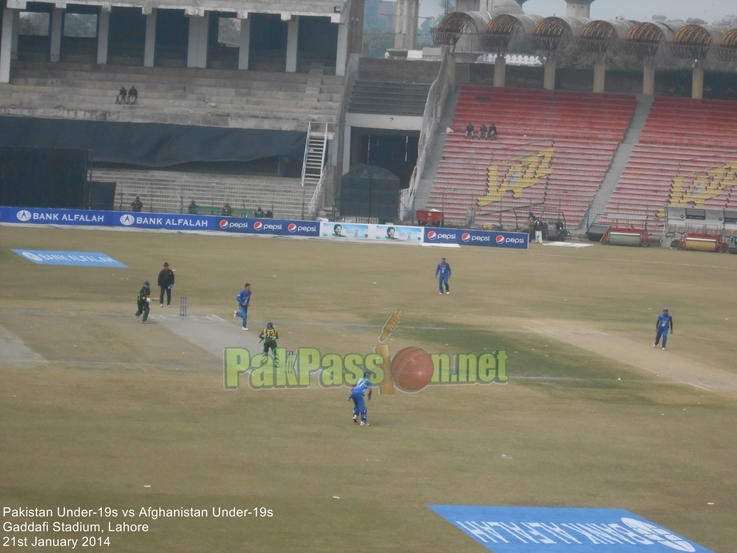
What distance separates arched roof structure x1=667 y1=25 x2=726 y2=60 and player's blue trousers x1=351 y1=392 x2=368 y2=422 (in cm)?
5999

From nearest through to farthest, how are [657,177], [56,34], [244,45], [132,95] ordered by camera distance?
[657,177] < [132,95] < [244,45] < [56,34]

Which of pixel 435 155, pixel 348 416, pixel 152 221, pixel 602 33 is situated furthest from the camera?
pixel 602 33

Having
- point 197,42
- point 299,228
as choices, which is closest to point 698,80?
point 299,228

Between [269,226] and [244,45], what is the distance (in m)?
21.4

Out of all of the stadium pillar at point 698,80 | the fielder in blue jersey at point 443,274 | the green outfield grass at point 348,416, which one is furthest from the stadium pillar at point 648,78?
the fielder in blue jersey at point 443,274

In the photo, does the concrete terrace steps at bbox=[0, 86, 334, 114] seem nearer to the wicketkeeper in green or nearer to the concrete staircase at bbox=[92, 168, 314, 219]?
the concrete staircase at bbox=[92, 168, 314, 219]

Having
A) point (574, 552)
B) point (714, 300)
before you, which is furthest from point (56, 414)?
point (714, 300)

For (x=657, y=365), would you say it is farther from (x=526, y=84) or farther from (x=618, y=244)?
(x=526, y=84)

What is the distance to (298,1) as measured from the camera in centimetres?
7288

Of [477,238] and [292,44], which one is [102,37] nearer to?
[292,44]

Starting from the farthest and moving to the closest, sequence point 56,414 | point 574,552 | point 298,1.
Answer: point 298,1
point 56,414
point 574,552

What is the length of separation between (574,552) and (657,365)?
15.1 meters

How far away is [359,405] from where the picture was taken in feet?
68.7

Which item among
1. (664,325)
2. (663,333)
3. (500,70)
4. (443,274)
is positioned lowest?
(663,333)
